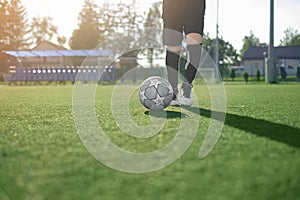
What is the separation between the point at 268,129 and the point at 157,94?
155 centimetres

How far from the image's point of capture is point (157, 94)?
167 inches

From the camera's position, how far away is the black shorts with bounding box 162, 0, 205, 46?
15.0ft

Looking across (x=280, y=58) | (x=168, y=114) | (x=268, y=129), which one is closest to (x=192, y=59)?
(x=168, y=114)

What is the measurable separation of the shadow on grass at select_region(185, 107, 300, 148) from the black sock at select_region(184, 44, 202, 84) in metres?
1.07

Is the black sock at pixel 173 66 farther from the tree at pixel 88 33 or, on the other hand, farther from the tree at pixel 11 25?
the tree at pixel 11 25

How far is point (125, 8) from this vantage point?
37844 mm

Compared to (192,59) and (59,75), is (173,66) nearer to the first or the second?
(192,59)

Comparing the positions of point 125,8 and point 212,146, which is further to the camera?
point 125,8

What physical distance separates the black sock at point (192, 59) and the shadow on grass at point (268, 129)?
3.52 ft

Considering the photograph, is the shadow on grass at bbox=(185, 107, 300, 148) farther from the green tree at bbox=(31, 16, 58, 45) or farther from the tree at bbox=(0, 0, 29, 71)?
the green tree at bbox=(31, 16, 58, 45)

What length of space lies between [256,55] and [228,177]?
60.8 metres

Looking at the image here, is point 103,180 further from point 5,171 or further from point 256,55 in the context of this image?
point 256,55

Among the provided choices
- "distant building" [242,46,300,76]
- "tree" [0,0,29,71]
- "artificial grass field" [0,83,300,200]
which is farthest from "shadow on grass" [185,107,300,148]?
"distant building" [242,46,300,76]

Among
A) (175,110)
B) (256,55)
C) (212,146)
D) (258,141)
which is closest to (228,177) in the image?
(212,146)
